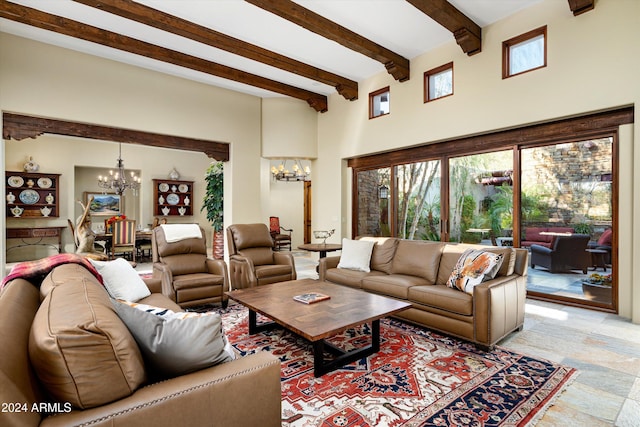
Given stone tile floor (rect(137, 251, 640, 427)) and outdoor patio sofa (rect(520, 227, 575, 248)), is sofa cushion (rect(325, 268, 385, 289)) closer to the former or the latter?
stone tile floor (rect(137, 251, 640, 427))

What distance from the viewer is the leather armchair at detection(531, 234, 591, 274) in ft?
13.7

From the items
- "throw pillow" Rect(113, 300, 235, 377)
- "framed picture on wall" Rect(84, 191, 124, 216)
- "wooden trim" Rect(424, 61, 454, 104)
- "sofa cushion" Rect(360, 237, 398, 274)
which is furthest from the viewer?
"framed picture on wall" Rect(84, 191, 124, 216)

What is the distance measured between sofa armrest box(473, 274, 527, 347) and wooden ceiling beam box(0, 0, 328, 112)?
5320mm

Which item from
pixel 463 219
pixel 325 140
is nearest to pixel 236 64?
pixel 325 140

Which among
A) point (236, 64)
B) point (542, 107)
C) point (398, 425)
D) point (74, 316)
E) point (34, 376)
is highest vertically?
point (236, 64)

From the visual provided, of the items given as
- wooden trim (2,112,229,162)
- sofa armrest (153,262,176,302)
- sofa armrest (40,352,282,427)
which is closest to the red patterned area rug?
sofa armrest (40,352,282,427)

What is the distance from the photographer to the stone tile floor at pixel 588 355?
2.00m

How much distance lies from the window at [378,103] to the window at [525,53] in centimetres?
211

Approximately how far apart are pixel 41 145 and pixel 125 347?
366 inches

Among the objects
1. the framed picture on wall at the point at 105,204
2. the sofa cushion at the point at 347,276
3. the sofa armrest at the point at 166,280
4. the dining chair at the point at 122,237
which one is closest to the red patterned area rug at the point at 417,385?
the sofa cushion at the point at 347,276

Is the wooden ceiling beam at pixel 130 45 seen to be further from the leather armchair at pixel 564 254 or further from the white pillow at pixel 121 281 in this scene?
the leather armchair at pixel 564 254

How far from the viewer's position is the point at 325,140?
7484mm

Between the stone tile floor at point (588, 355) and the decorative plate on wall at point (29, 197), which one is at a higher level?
the decorative plate on wall at point (29, 197)

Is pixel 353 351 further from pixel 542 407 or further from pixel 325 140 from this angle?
pixel 325 140
